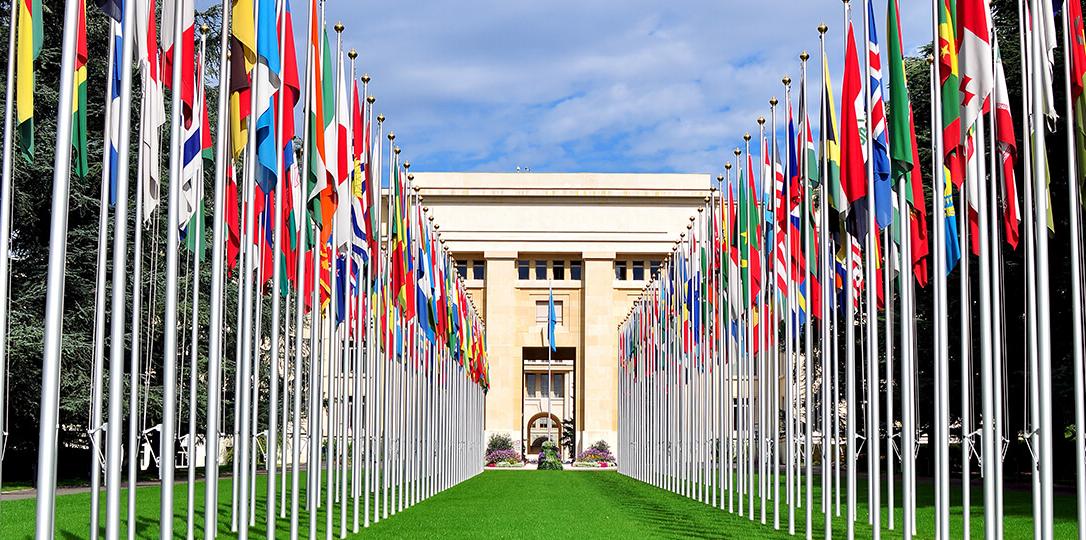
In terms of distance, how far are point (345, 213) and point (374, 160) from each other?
5.33m

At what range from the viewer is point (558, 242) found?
97.2m

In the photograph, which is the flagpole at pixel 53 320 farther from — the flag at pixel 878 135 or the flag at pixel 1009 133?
the flag at pixel 878 135

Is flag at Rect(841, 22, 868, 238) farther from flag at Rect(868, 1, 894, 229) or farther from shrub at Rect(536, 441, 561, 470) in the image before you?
shrub at Rect(536, 441, 561, 470)

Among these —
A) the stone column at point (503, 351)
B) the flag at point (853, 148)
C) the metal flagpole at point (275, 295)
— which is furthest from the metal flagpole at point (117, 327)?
the stone column at point (503, 351)

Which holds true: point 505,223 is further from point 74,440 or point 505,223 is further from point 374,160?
point 374,160

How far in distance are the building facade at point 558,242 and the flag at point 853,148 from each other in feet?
253

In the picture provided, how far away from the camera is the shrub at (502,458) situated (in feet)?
261

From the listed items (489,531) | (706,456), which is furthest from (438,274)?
(489,531)

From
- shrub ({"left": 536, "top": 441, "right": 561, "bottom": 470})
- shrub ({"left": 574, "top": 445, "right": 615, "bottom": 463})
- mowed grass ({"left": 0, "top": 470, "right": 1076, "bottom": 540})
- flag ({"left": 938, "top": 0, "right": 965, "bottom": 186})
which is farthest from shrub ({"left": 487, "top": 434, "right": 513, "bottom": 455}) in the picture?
flag ({"left": 938, "top": 0, "right": 965, "bottom": 186})

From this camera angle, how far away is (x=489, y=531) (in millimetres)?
24016

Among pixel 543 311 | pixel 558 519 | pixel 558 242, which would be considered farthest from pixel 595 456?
pixel 558 519

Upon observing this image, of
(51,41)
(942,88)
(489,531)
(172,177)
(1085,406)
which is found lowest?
(489,531)

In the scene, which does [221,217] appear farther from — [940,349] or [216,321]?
[940,349]

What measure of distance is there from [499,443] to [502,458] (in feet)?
29.6
